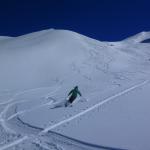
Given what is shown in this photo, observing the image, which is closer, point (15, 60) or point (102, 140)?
point (102, 140)

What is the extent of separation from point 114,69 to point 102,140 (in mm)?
16936

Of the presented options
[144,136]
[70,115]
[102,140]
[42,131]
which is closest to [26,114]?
[70,115]

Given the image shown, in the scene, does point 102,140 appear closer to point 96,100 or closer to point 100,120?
point 100,120

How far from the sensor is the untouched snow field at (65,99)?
7.96 metres

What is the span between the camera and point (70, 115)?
10.4m

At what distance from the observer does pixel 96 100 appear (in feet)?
42.8

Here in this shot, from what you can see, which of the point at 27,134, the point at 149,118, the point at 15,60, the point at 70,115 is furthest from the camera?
the point at 15,60

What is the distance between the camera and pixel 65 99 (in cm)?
1381

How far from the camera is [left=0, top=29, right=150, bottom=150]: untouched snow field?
26.1 feet

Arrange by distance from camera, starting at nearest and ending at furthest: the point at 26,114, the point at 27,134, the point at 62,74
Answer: the point at 27,134 → the point at 26,114 → the point at 62,74

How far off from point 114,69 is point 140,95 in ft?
35.2

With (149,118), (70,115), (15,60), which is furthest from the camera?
(15,60)

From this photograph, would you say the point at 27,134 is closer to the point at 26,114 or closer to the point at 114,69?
the point at 26,114

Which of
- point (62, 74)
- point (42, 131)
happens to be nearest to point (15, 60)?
point (62, 74)
